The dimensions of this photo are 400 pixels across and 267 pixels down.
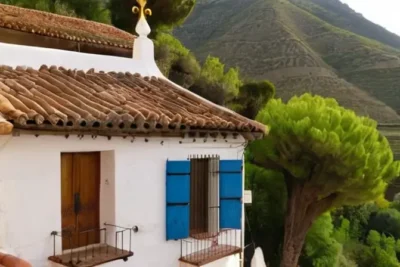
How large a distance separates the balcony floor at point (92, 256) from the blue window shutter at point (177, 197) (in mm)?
1008

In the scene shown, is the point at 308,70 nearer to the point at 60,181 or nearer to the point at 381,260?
the point at 381,260

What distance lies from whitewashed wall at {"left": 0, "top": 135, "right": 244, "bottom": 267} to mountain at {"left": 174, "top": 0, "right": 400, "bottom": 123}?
117ft

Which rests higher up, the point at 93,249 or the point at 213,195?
the point at 213,195

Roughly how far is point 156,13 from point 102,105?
18407 millimetres

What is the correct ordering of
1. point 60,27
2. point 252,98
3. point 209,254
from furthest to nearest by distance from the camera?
point 252,98, point 60,27, point 209,254

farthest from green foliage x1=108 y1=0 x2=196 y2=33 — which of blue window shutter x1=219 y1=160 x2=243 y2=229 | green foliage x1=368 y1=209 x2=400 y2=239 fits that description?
blue window shutter x1=219 y1=160 x2=243 y2=229

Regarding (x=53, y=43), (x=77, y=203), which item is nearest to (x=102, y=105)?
(x=77, y=203)

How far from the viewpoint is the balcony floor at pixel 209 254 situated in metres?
7.73

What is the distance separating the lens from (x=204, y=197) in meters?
8.47

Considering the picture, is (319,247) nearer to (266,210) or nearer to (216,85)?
(266,210)

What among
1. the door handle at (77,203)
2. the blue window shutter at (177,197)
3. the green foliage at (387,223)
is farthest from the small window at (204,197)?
the green foliage at (387,223)

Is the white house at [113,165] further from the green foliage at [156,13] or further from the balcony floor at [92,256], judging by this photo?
the green foliage at [156,13]

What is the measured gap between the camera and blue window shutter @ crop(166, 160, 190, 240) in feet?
24.6

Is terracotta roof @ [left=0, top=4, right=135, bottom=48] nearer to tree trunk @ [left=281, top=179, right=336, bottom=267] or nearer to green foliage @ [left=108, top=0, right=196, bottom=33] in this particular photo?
tree trunk @ [left=281, top=179, right=336, bottom=267]
